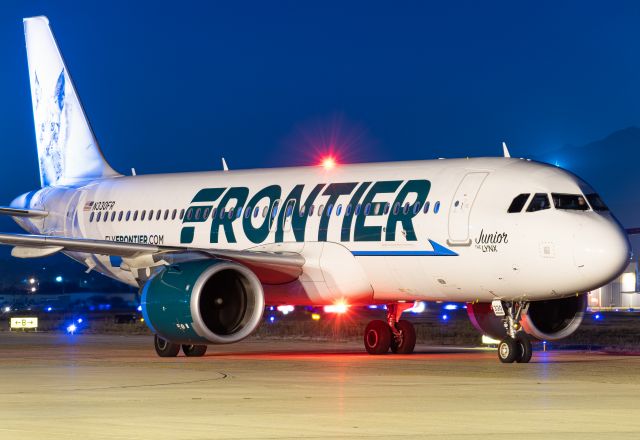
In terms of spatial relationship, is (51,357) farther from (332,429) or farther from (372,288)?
(332,429)

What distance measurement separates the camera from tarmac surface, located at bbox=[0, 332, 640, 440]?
14.2 meters

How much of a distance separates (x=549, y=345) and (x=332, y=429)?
23289mm

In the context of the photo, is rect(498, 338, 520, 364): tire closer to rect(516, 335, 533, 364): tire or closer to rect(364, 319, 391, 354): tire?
rect(516, 335, 533, 364): tire

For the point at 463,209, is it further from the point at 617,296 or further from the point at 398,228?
the point at 617,296

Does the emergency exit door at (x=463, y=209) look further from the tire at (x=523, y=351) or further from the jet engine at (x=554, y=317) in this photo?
the jet engine at (x=554, y=317)

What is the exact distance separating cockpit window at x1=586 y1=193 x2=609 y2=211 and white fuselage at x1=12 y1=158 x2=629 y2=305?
15 cm

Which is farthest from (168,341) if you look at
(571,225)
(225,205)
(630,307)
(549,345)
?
(630,307)

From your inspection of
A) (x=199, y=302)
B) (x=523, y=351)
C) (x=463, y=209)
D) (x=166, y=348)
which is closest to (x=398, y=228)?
(x=463, y=209)

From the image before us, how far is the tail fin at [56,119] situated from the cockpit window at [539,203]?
15.5 m

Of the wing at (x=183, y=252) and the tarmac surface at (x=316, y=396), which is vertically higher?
the wing at (x=183, y=252)

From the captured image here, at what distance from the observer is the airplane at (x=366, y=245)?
26234 millimetres

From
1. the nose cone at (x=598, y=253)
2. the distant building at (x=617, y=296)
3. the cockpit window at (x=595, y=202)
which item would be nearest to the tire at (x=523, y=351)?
the nose cone at (x=598, y=253)

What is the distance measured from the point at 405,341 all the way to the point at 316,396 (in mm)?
13030

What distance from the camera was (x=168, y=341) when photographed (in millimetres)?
27844
